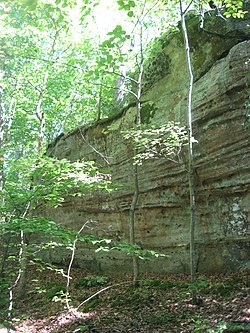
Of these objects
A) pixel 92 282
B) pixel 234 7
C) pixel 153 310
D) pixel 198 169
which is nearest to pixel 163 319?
pixel 153 310

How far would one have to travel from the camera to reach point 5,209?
24.5ft

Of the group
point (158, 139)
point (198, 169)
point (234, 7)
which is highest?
point (234, 7)

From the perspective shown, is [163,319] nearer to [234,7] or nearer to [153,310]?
[153,310]

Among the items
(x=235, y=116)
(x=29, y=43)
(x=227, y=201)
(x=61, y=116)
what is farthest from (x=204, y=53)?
(x=61, y=116)

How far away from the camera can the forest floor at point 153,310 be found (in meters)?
5.91

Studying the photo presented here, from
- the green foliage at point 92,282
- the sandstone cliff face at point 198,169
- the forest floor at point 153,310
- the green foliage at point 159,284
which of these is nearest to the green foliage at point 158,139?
the sandstone cliff face at point 198,169

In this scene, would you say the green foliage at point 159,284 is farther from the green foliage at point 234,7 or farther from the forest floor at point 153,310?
the green foliage at point 234,7

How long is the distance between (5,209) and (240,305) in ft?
17.9

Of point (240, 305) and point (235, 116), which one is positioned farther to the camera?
point (235, 116)

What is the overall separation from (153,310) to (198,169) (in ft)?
14.1

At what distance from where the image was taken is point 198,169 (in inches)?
380

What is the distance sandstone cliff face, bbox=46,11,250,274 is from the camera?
8.62 m

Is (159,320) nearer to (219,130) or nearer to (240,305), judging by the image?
(240,305)

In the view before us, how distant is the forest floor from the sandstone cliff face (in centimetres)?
111
